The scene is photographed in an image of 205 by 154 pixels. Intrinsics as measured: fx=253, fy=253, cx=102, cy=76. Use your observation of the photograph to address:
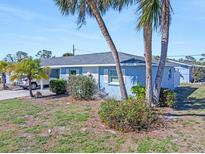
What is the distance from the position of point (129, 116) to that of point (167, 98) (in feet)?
16.9

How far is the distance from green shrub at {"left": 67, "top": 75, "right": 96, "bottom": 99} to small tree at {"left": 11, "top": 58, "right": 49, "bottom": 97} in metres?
2.44

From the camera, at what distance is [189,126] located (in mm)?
8773

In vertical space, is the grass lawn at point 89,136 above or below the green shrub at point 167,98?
below

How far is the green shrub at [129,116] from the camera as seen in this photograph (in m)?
8.03

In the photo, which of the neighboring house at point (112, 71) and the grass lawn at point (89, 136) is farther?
the neighboring house at point (112, 71)

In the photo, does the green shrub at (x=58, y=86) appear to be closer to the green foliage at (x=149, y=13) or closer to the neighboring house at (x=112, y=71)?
the neighboring house at (x=112, y=71)

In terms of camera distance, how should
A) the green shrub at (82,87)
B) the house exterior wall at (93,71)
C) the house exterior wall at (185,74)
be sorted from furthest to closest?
the house exterior wall at (185,74), the house exterior wall at (93,71), the green shrub at (82,87)

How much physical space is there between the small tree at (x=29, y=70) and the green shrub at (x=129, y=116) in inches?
384

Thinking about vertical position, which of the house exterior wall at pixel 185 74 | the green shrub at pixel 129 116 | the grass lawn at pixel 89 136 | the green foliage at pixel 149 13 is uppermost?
the green foliage at pixel 149 13

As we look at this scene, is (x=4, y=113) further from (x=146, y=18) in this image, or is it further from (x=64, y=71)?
(x=64, y=71)

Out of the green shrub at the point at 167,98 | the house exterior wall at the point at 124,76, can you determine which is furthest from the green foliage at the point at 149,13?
the house exterior wall at the point at 124,76

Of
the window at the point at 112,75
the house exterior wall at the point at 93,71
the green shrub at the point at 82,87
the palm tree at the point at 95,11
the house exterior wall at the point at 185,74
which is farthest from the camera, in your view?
the house exterior wall at the point at 185,74

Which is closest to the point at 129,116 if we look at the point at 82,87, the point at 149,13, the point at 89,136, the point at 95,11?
the point at 89,136

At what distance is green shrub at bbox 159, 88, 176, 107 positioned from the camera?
1248 centimetres
